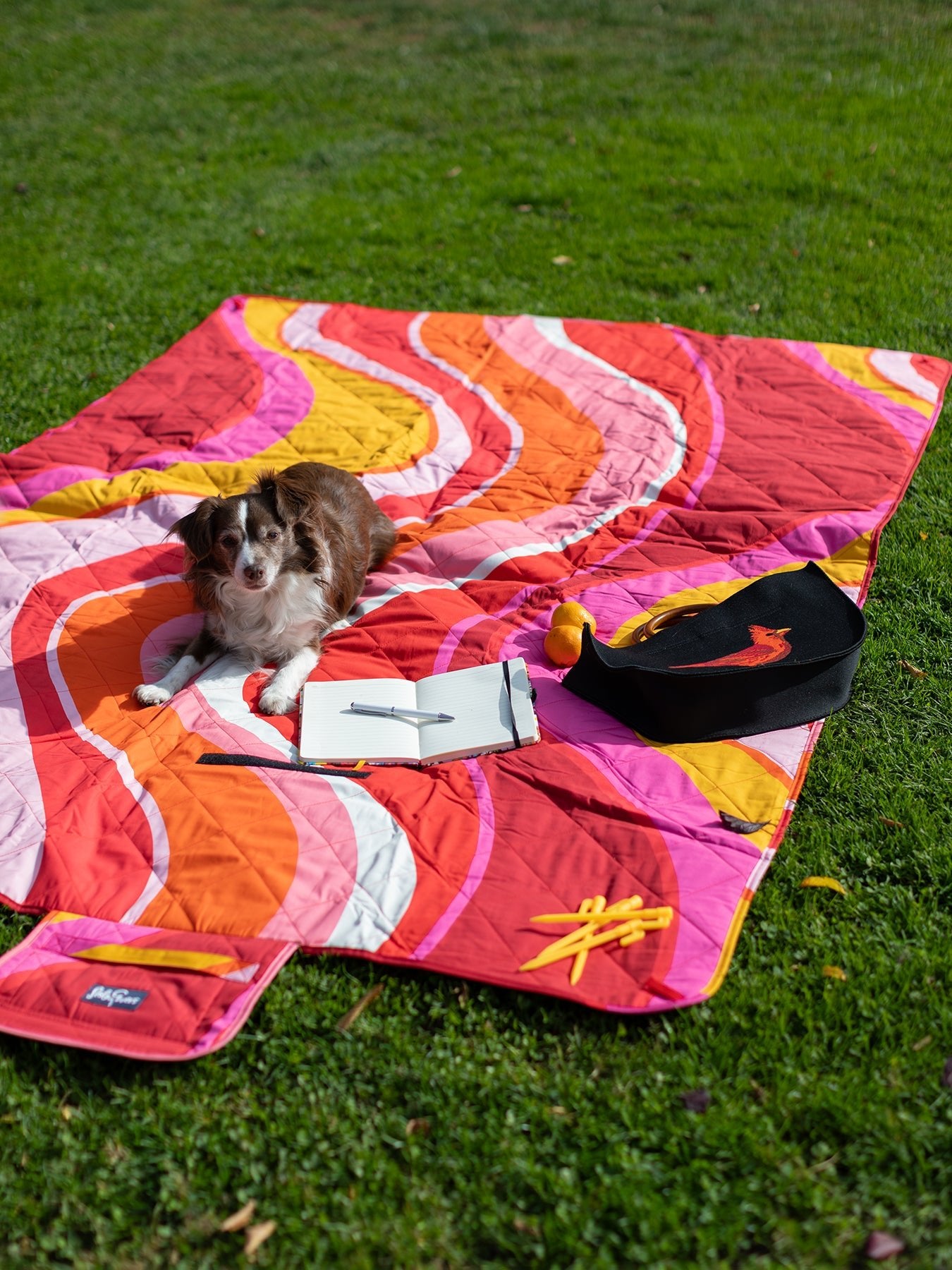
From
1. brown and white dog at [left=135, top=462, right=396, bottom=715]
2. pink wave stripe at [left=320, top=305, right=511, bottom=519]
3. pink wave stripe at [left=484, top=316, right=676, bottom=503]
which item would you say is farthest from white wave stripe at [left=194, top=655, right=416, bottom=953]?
pink wave stripe at [left=484, top=316, right=676, bottom=503]

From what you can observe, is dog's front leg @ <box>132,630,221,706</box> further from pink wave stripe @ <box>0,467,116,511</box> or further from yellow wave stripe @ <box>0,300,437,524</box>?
pink wave stripe @ <box>0,467,116,511</box>

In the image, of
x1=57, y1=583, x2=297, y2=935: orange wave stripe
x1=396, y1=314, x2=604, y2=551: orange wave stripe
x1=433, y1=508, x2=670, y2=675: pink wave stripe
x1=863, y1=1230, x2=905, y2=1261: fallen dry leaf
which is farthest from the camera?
x1=396, y1=314, x2=604, y2=551: orange wave stripe

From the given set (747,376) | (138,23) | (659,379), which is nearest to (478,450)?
(659,379)

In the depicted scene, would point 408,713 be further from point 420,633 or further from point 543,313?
point 543,313

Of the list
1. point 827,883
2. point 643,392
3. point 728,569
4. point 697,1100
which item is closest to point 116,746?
point 697,1100

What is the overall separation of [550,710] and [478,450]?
220cm

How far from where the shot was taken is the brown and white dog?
4.23 meters

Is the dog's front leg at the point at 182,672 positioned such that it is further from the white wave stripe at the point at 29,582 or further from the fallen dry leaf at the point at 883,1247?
the fallen dry leaf at the point at 883,1247

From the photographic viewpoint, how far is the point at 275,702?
4.23m

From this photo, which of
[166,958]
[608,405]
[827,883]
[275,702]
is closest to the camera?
[166,958]

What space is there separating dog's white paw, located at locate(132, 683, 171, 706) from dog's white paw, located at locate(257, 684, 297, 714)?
434 millimetres

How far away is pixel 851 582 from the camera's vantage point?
4.72 meters

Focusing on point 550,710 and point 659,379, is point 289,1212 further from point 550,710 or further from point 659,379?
point 659,379

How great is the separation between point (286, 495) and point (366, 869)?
5.67 feet
